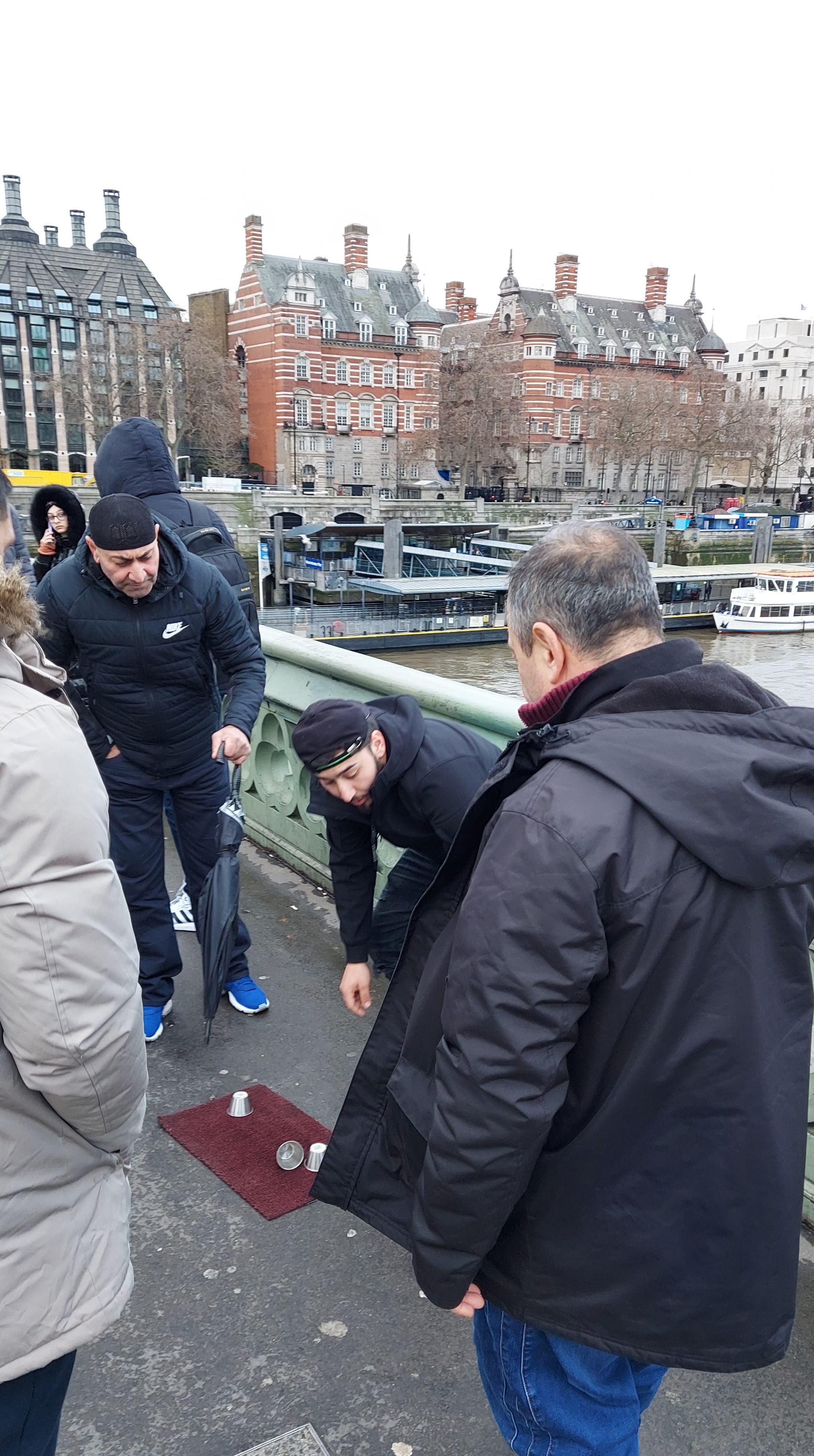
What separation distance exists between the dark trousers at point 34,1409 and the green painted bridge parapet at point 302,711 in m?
2.21

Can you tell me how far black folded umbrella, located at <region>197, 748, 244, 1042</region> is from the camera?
10.2 ft

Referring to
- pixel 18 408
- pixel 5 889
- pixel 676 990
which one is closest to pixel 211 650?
pixel 5 889

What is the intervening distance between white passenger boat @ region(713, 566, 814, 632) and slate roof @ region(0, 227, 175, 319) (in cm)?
4160

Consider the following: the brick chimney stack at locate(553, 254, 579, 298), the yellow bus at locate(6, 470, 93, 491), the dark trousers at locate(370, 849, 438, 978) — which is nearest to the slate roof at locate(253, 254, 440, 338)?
the brick chimney stack at locate(553, 254, 579, 298)

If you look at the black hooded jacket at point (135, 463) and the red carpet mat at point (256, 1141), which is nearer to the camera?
the red carpet mat at point (256, 1141)

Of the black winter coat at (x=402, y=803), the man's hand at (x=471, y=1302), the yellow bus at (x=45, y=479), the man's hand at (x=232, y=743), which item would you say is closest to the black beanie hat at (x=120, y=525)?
the man's hand at (x=232, y=743)

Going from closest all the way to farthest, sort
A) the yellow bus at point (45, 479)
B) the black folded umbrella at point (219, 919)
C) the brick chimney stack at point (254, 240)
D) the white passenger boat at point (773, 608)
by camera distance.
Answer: the black folded umbrella at point (219, 919), the yellow bus at point (45, 479), the white passenger boat at point (773, 608), the brick chimney stack at point (254, 240)

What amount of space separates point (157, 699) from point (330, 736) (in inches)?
48.3

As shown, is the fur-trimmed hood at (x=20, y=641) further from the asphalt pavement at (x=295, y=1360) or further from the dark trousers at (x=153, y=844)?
the dark trousers at (x=153, y=844)

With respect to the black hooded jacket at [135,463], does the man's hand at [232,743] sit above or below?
below

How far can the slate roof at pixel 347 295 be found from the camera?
58000 millimetres

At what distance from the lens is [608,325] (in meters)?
73.4

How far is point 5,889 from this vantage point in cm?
127

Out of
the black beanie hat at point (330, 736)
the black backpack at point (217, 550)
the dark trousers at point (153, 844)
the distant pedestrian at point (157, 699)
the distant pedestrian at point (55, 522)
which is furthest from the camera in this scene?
the distant pedestrian at point (55, 522)
